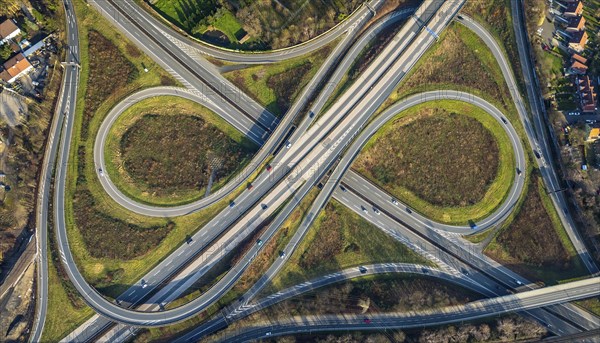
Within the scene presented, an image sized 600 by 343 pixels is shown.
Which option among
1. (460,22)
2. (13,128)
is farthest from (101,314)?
(460,22)

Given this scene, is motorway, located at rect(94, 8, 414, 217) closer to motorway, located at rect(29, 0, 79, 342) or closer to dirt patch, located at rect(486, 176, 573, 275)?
motorway, located at rect(29, 0, 79, 342)

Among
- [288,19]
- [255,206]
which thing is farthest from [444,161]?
[288,19]

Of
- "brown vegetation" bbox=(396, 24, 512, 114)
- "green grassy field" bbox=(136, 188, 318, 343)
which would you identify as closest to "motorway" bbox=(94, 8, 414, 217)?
"brown vegetation" bbox=(396, 24, 512, 114)

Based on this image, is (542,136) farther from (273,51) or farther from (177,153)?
(177,153)

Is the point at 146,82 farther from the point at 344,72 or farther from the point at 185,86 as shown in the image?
Result: the point at 344,72

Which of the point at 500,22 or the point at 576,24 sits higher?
the point at 576,24

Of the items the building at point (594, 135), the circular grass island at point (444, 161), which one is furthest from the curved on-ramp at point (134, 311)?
the building at point (594, 135)
